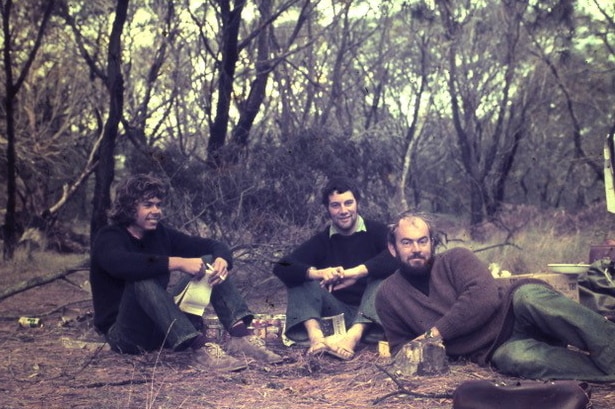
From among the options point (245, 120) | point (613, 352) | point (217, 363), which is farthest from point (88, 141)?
point (613, 352)

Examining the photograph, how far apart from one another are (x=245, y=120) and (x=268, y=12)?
2975mm

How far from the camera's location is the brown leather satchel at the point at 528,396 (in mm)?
3648

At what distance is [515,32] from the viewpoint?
60.5 ft

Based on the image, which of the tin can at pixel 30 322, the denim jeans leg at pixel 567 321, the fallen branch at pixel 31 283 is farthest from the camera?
the tin can at pixel 30 322

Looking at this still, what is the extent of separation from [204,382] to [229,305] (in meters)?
0.85

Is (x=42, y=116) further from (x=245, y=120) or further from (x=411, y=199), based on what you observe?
(x=411, y=199)

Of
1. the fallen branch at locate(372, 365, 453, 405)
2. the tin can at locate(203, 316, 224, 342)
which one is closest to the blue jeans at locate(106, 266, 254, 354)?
the tin can at locate(203, 316, 224, 342)

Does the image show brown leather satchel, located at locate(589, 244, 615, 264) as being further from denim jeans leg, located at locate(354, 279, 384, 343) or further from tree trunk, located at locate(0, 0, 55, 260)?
tree trunk, located at locate(0, 0, 55, 260)

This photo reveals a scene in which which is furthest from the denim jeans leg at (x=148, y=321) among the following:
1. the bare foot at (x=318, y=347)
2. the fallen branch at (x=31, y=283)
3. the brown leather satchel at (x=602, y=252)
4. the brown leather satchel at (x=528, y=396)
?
the brown leather satchel at (x=602, y=252)

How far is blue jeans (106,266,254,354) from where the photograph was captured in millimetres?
5289

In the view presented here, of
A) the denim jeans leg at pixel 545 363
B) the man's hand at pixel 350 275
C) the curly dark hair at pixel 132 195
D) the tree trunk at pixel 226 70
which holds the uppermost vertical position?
the tree trunk at pixel 226 70

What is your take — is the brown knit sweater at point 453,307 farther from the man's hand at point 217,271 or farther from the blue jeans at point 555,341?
the man's hand at point 217,271

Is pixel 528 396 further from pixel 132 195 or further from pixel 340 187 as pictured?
pixel 132 195

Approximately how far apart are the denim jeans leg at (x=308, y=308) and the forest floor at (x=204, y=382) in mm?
146
